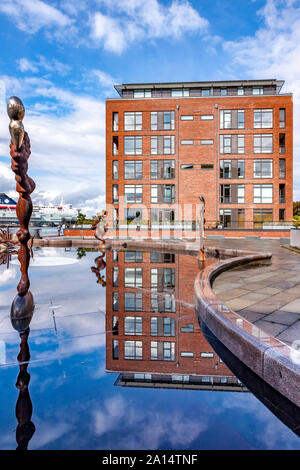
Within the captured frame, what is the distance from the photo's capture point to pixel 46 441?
6.77 feet

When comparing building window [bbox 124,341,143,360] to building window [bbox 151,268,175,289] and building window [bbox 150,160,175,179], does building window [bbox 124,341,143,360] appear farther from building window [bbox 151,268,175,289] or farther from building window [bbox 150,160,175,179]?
building window [bbox 150,160,175,179]

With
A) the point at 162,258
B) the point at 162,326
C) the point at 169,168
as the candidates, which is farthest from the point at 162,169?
the point at 162,326

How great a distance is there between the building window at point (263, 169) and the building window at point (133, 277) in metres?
36.7

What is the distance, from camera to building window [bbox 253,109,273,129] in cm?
4069

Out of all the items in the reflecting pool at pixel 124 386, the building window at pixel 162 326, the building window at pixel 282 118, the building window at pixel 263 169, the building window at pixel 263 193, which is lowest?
the reflecting pool at pixel 124 386

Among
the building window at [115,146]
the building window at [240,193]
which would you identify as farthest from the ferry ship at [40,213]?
the building window at [240,193]

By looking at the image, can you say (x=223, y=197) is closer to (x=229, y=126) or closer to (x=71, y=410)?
(x=229, y=126)

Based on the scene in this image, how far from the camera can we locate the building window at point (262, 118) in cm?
4069

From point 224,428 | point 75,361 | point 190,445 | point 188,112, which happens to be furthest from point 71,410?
point 188,112

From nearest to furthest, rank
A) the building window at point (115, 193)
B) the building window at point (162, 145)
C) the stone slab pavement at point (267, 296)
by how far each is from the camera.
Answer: the stone slab pavement at point (267, 296) < the building window at point (162, 145) < the building window at point (115, 193)

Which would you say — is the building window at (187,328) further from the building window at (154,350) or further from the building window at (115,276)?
the building window at (115,276)

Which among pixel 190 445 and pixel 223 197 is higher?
pixel 223 197
